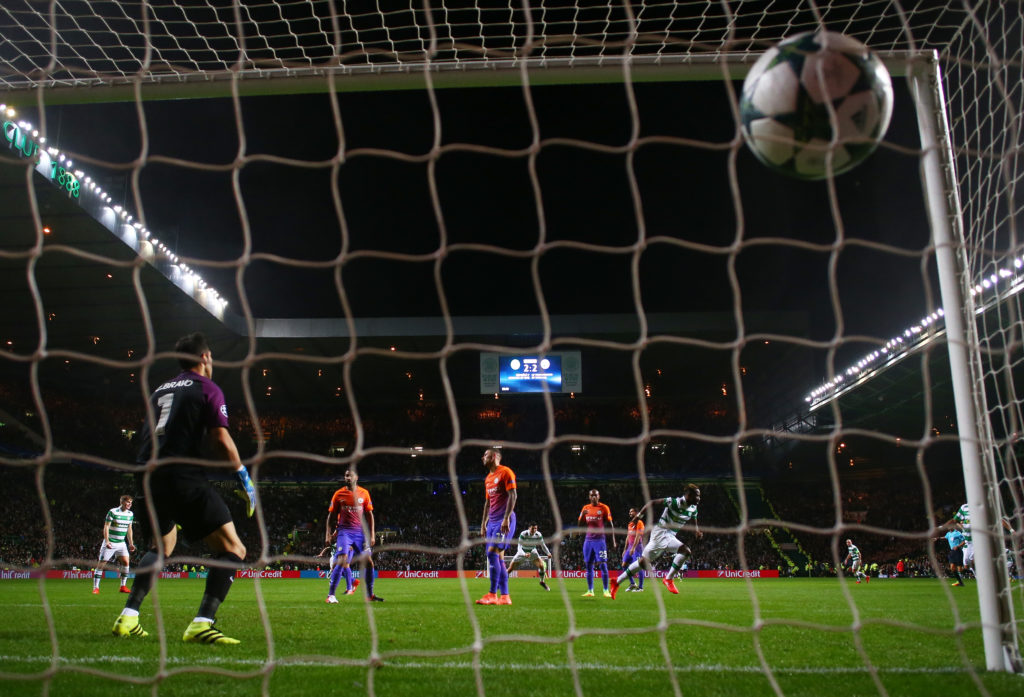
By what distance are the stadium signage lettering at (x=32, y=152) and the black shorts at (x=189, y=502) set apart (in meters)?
10.8

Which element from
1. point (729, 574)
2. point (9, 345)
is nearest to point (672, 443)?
point (729, 574)

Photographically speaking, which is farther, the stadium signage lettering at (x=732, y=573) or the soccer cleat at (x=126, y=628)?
the stadium signage lettering at (x=732, y=573)

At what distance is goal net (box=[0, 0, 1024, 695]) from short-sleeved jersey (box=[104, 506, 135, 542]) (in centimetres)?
55

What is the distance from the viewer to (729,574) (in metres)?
25.1

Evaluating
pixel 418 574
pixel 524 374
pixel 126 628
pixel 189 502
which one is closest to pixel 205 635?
pixel 126 628

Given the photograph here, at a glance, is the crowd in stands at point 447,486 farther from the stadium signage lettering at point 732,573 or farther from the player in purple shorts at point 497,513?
the player in purple shorts at point 497,513

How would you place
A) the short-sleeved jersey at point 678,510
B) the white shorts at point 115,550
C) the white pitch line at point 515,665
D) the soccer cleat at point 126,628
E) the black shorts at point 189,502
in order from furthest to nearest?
1. the white shorts at point 115,550
2. the short-sleeved jersey at point 678,510
3. the soccer cleat at point 126,628
4. the black shorts at point 189,502
5. the white pitch line at point 515,665

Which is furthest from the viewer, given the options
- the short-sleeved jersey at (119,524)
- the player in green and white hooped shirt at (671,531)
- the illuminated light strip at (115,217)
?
the illuminated light strip at (115,217)

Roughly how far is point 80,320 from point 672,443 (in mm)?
22834

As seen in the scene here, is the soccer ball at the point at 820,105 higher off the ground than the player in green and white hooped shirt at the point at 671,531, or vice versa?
the soccer ball at the point at 820,105

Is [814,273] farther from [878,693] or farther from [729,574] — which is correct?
[878,693]

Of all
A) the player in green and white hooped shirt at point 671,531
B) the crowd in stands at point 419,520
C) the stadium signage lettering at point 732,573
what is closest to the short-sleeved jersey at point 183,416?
the player in green and white hooped shirt at point 671,531

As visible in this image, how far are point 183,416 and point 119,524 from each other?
9.37 meters

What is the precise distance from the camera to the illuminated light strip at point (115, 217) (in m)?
13.7
